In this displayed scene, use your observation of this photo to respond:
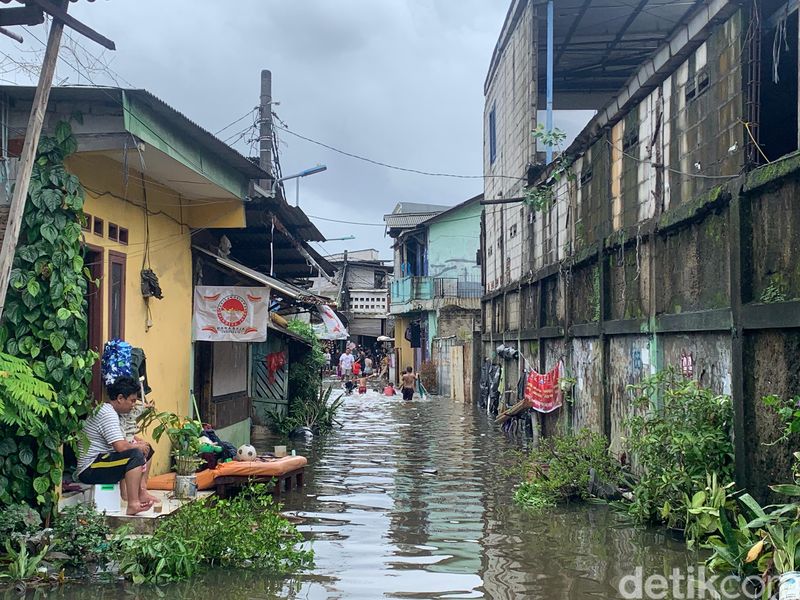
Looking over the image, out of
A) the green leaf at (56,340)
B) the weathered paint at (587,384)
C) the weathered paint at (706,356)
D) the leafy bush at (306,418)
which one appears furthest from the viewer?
the leafy bush at (306,418)

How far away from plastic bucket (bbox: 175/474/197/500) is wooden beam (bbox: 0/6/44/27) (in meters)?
4.88

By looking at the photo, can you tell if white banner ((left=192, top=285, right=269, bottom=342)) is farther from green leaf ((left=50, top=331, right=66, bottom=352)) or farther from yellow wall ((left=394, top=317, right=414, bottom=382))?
yellow wall ((left=394, top=317, right=414, bottom=382))

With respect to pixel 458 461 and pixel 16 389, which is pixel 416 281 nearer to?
pixel 458 461

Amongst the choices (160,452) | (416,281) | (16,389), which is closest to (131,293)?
(160,452)

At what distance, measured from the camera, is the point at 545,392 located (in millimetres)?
16328


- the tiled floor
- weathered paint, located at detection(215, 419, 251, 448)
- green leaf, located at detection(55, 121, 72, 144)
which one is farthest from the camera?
weathered paint, located at detection(215, 419, 251, 448)

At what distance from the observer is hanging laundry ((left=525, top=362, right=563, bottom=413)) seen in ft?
52.4

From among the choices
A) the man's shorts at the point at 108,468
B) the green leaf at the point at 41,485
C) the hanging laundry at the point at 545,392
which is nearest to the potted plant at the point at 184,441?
the man's shorts at the point at 108,468

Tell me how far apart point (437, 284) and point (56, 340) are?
33956 mm

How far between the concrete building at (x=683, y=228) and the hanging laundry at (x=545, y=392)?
29cm

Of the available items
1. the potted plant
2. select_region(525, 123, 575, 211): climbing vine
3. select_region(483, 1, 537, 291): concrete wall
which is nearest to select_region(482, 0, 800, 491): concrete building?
A: select_region(525, 123, 575, 211): climbing vine

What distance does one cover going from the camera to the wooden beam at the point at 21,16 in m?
6.88

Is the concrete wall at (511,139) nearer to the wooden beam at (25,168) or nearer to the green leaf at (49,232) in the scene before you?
the green leaf at (49,232)

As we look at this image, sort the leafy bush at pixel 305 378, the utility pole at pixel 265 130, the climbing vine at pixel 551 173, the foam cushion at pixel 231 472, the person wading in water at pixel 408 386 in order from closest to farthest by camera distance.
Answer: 1. the foam cushion at pixel 231 472
2. the climbing vine at pixel 551 173
3. the leafy bush at pixel 305 378
4. the utility pole at pixel 265 130
5. the person wading in water at pixel 408 386
